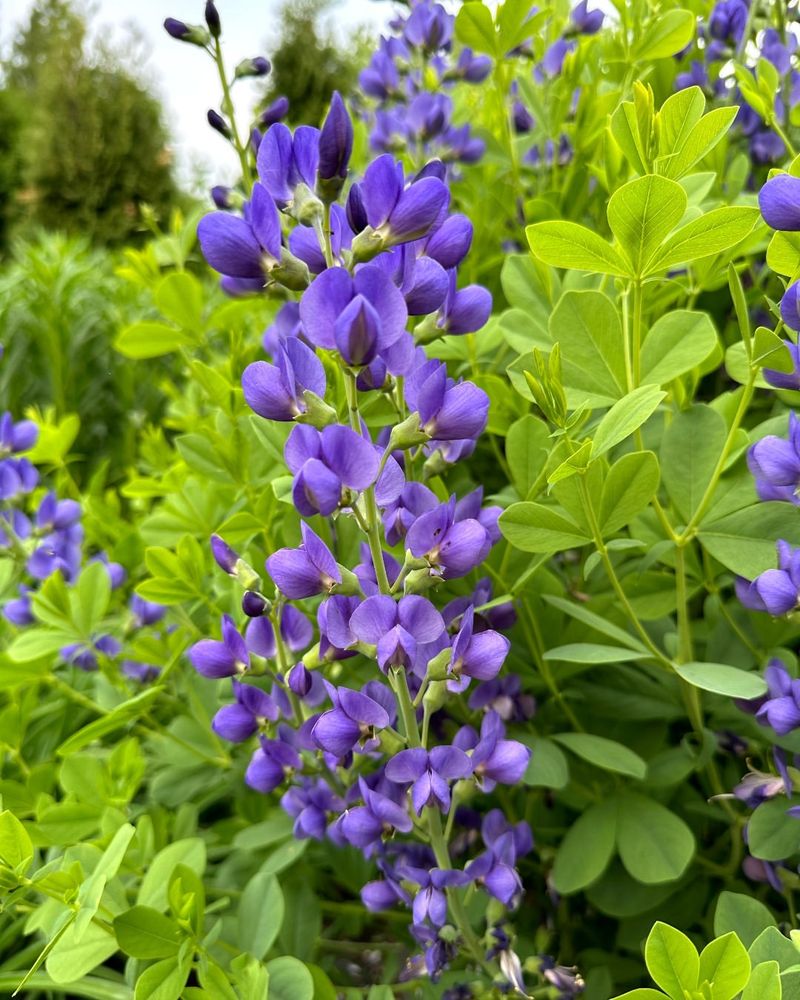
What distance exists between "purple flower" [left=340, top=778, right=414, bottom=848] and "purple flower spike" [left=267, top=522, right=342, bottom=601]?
161 millimetres

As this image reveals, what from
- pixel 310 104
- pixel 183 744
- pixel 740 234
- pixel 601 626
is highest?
pixel 310 104

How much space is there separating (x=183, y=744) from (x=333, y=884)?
326mm

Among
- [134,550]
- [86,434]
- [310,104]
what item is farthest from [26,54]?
[134,550]

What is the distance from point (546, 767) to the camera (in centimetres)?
72

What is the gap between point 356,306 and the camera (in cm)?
50

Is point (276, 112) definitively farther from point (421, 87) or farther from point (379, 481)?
point (421, 87)

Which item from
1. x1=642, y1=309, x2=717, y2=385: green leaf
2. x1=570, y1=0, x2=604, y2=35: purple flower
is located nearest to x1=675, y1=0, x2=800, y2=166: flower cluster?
x1=570, y1=0, x2=604, y2=35: purple flower

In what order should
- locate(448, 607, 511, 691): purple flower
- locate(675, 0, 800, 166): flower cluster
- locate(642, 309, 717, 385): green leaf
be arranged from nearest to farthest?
locate(448, 607, 511, 691): purple flower < locate(642, 309, 717, 385): green leaf < locate(675, 0, 800, 166): flower cluster

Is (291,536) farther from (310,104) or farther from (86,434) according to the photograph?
(310,104)

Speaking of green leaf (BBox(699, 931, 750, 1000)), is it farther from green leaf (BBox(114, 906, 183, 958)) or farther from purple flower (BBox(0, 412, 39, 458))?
purple flower (BBox(0, 412, 39, 458))

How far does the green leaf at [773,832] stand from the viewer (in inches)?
26.0

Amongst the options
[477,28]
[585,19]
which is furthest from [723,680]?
[585,19]

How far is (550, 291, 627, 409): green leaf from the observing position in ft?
2.22

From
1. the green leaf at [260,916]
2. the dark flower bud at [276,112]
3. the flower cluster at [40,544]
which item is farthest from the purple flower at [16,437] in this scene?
the green leaf at [260,916]
